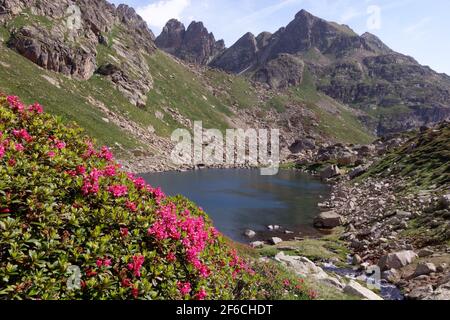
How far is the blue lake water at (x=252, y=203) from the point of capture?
48.8 meters

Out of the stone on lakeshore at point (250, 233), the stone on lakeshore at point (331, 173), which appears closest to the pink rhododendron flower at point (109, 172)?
the stone on lakeshore at point (250, 233)

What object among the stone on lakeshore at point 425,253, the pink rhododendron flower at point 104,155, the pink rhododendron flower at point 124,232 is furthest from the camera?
the stone on lakeshore at point 425,253

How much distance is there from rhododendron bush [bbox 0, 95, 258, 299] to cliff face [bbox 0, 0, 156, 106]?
414ft

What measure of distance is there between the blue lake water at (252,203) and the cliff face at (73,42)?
65.9 m

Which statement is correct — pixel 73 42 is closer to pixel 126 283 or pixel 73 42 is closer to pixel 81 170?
pixel 81 170

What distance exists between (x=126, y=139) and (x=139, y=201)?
112m

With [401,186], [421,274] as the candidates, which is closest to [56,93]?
[401,186]

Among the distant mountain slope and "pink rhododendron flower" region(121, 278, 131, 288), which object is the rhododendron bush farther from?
the distant mountain slope

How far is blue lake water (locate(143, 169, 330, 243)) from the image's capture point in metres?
48.8

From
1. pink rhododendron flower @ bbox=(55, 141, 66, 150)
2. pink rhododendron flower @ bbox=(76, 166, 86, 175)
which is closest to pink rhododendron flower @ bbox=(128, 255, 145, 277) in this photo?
pink rhododendron flower @ bbox=(76, 166, 86, 175)

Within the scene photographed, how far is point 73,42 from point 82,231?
486 ft

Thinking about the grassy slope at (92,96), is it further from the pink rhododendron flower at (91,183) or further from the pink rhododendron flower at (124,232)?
the pink rhododendron flower at (124,232)

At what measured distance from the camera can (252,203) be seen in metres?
66.0
